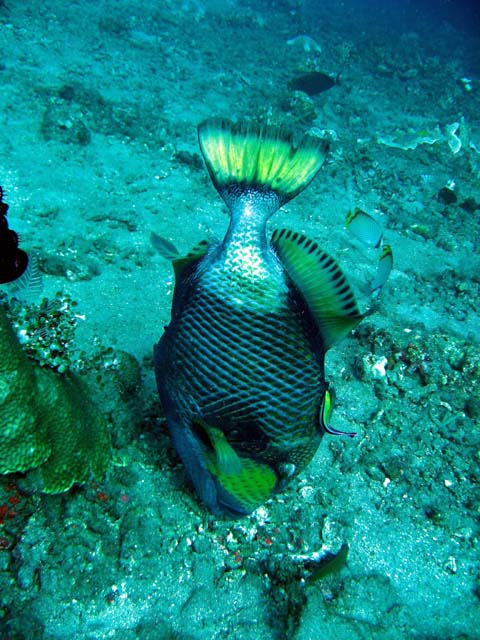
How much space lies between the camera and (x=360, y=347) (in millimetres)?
4352

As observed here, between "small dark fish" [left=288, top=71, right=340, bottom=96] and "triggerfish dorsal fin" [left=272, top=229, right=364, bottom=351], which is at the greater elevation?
"triggerfish dorsal fin" [left=272, top=229, right=364, bottom=351]

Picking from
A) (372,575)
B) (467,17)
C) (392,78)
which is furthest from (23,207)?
(467,17)

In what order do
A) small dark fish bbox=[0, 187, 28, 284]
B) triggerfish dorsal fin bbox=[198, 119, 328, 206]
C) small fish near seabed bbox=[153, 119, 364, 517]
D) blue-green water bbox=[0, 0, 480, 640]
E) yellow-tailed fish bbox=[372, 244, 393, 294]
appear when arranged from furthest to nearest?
1. yellow-tailed fish bbox=[372, 244, 393, 294]
2. blue-green water bbox=[0, 0, 480, 640]
3. small dark fish bbox=[0, 187, 28, 284]
4. triggerfish dorsal fin bbox=[198, 119, 328, 206]
5. small fish near seabed bbox=[153, 119, 364, 517]

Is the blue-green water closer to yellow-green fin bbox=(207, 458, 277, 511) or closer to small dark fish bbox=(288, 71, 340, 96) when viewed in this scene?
yellow-green fin bbox=(207, 458, 277, 511)

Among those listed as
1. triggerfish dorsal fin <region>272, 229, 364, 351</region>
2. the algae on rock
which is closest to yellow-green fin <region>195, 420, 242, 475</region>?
triggerfish dorsal fin <region>272, 229, 364, 351</region>

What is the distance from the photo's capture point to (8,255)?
232 cm

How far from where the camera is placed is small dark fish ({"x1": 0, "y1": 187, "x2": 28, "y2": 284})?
88.2 inches

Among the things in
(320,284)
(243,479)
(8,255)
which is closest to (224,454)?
(243,479)

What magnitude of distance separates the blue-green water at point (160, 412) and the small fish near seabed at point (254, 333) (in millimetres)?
748

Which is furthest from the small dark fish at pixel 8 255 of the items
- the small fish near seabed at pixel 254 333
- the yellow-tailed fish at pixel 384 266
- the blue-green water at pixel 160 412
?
the yellow-tailed fish at pixel 384 266

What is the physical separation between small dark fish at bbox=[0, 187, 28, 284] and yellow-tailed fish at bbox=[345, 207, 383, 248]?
392 cm

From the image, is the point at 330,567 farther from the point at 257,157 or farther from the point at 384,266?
the point at 384,266

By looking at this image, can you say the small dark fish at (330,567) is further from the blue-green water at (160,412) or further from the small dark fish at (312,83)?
the small dark fish at (312,83)

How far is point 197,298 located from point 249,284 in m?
0.27
